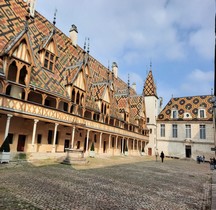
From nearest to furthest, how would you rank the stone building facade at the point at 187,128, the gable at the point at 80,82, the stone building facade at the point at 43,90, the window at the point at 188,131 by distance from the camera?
1. the stone building facade at the point at 43,90
2. the gable at the point at 80,82
3. the stone building facade at the point at 187,128
4. the window at the point at 188,131

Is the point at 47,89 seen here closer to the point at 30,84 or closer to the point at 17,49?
the point at 30,84

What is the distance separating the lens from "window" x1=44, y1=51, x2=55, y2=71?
65.1 feet

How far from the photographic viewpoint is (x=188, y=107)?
143ft

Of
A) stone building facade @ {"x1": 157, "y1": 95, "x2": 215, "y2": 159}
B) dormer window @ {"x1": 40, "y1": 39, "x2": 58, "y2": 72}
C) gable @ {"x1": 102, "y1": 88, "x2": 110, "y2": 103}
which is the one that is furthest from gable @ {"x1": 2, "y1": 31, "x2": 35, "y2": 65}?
stone building facade @ {"x1": 157, "y1": 95, "x2": 215, "y2": 159}

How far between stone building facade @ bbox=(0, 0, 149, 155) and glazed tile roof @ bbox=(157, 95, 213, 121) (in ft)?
57.5

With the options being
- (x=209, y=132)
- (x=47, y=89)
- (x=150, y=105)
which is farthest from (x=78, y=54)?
(x=209, y=132)

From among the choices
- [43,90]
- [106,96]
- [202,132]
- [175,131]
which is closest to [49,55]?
[43,90]

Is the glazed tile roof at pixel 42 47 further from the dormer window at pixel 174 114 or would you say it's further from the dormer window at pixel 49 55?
the dormer window at pixel 174 114

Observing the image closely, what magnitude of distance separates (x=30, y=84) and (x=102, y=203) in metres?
12.1

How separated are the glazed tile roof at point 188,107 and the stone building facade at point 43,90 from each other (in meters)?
17.5

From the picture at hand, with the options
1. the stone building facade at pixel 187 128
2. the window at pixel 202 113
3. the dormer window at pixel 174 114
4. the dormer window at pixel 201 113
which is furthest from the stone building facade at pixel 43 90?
the window at pixel 202 113

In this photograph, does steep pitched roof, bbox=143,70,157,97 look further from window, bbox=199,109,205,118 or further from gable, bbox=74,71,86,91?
gable, bbox=74,71,86,91

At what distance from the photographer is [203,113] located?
134 feet

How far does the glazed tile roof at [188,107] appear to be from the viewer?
41394 mm
